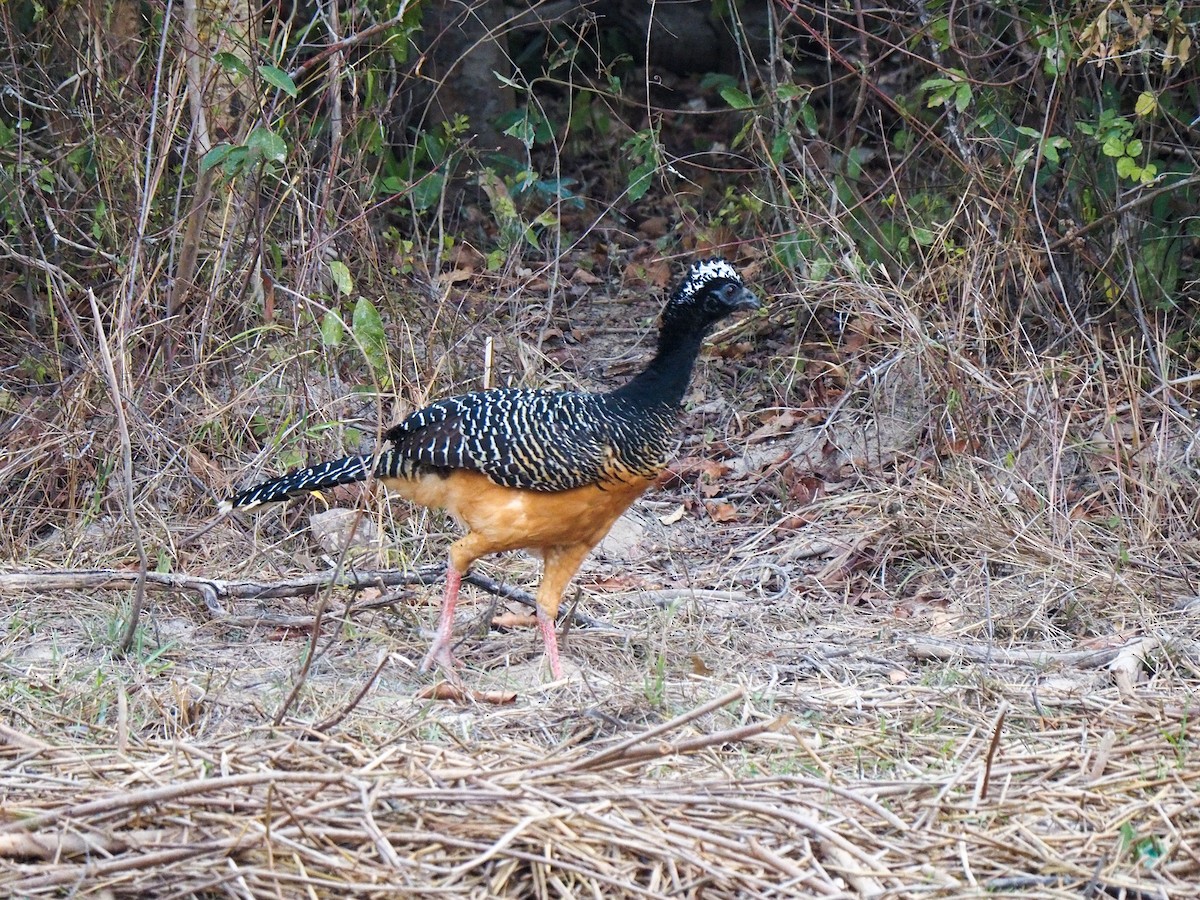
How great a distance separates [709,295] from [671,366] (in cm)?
31

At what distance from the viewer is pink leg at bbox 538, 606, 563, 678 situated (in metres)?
5.02

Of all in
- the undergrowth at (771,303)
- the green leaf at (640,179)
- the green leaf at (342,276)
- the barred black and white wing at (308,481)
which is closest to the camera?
the barred black and white wing at (308,481)

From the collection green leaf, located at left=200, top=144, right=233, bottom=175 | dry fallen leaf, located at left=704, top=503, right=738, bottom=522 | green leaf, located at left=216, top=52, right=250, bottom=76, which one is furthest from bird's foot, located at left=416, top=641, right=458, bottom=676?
green leaf, located at left=216, top=52, right=250, bottom=76

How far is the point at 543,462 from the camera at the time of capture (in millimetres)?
4988

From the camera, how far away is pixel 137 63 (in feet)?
21.5

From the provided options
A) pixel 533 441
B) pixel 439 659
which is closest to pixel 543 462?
pixel 533 441

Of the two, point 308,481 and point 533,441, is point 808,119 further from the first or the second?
point 308,481

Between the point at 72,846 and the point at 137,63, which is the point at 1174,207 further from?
the point at 72,846

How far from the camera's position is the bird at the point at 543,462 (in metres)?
5.04

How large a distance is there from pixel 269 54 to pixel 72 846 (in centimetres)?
432

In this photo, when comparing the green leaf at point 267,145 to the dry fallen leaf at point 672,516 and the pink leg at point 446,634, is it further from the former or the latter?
the dry fallen leaf at point 672,516

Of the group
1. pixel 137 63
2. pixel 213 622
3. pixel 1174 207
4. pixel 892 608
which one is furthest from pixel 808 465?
pixel 137 63

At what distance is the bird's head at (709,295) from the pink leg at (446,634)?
1302mm

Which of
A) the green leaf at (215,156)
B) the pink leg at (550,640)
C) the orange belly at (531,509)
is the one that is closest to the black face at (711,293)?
the orange belly at (531,509)
